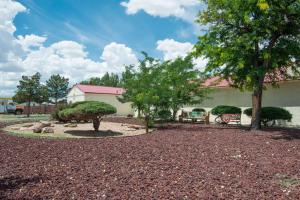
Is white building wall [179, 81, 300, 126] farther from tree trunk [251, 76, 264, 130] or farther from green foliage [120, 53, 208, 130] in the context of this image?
tree trunk [251, 76, 264, 130]

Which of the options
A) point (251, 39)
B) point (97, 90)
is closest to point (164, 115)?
point (251, 39)

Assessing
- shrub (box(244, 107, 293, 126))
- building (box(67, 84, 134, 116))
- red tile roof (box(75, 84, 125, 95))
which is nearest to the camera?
shrub (box(244, 107, 293, 126))

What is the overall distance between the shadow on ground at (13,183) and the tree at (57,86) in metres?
48.0

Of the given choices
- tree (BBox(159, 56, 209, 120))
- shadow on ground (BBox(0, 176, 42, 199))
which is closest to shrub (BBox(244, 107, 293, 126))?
tree (BBox(159, 56, 209, 120))

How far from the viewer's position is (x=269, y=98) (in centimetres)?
2156

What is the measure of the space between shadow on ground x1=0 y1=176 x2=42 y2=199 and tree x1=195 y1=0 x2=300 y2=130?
11.2 m

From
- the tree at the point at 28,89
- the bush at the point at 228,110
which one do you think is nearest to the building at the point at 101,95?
the tree at the point at 28,89

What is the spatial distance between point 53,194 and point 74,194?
0.34 metres

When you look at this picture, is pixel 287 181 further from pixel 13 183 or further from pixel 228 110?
pixel 228 110

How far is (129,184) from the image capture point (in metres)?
5.51

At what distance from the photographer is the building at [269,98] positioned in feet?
65.0

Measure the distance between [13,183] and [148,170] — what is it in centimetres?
275

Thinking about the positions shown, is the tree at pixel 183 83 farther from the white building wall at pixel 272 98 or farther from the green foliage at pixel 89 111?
the green foliage at pixel 89 111

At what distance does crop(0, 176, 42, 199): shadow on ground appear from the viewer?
195 inches
